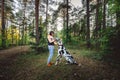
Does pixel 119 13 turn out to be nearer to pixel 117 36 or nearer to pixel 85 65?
pixel 117 36

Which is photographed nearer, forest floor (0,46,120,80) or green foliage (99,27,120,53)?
forest floor (0,46,120,80)

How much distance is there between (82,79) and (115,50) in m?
3.79

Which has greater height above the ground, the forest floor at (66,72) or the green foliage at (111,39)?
the green foliage at (111,39)

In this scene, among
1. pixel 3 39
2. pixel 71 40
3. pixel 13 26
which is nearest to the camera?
pixel 3 39

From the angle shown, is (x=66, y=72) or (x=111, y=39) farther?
(x=111, y=39)

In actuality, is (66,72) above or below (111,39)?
below

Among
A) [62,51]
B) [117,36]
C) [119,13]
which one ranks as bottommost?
[62,51]

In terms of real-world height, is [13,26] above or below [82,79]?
above

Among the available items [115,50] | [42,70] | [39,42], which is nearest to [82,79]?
[42,70]

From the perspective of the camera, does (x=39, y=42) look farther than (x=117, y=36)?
Yes

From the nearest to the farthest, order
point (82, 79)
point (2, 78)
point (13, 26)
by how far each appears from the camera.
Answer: point (82, 79) < point (2, 78) < point (13, 26)

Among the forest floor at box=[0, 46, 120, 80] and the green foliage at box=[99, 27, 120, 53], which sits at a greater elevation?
the green foliage at box=[99, 27, 120, 53]

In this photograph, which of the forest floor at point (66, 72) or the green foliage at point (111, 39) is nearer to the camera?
the forest floor at point (66, 72)

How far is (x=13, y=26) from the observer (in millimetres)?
48500
